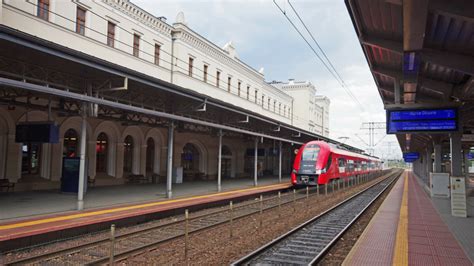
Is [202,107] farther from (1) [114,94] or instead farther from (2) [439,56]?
(2) [439,56]

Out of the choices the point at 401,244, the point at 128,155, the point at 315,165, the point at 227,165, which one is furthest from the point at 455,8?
the point at 227,165

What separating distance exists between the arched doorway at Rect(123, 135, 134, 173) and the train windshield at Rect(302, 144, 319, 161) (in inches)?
400

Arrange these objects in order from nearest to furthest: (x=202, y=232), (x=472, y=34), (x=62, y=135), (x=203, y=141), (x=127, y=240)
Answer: (x=472, y=34)
(x=127, y=240)
(x=202, y=232)
(x=62, y=135)
(x=203, y=141)

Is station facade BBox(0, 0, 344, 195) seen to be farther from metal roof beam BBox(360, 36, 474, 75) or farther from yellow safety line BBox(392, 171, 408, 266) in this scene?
yellow safety line BBox(392, 171, 408, 266)

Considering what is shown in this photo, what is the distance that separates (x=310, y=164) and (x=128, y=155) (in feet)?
34.8

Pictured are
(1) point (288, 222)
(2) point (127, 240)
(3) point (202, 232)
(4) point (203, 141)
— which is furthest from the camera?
(4) point (203, 141)

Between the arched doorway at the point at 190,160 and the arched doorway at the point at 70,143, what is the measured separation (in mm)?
9437

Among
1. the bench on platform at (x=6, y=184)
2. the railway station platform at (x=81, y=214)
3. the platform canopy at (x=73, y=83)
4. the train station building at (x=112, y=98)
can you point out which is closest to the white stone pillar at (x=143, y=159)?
the train station building at (x=112, y=98)

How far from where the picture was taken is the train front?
2088 centimetres

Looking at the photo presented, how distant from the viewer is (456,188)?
12359 millimetres

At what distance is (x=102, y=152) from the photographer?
19359 mm

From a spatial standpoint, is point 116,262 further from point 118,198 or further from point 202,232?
point 118,198

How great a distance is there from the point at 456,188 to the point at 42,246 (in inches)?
493

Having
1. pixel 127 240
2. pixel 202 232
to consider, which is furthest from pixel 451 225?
pixel 127 240
